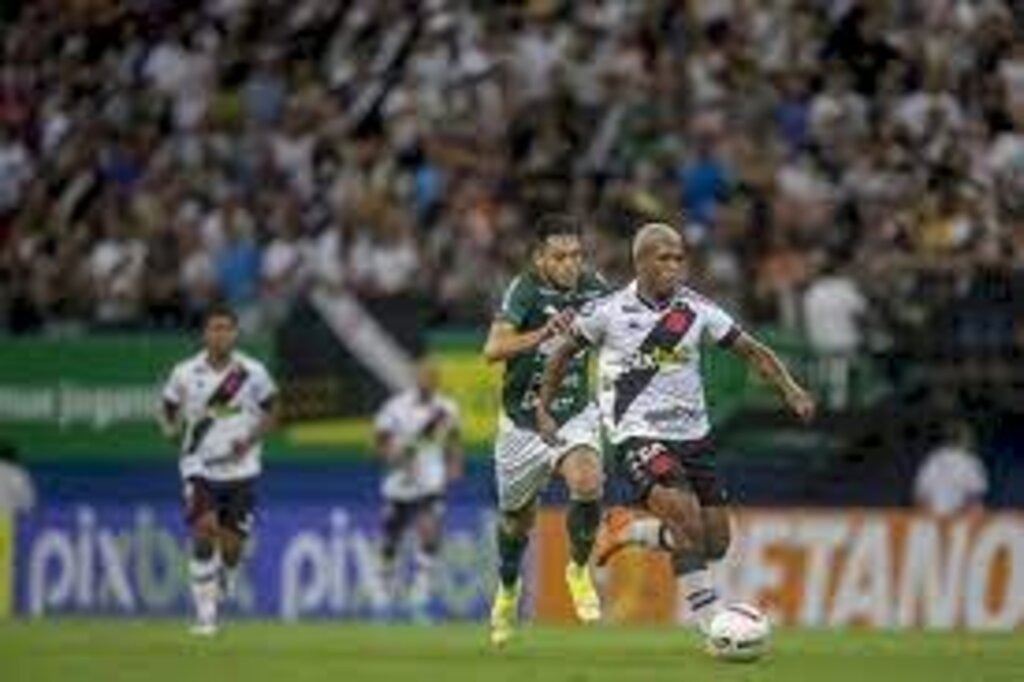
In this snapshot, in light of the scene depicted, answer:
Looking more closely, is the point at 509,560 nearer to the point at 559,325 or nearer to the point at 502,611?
the point at 502,611

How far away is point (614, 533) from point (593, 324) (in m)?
1.58

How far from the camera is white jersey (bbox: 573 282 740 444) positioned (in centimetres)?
1962

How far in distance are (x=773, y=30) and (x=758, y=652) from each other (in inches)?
506

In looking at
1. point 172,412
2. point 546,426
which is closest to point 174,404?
point 172,412

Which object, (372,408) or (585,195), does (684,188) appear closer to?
(585,195)

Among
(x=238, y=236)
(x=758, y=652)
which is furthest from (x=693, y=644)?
(x=238, y=236)

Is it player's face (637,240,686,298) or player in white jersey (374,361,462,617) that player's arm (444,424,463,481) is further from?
player's face (637,240,686,298)

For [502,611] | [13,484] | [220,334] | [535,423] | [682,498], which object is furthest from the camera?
[13,484]

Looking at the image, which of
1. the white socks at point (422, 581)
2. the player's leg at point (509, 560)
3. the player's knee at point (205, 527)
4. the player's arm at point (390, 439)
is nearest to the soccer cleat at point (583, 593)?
the player's leg at point (509, 560)

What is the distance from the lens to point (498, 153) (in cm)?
3253

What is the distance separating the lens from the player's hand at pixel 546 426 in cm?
2047

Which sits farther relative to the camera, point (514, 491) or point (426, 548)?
point (426, 548)

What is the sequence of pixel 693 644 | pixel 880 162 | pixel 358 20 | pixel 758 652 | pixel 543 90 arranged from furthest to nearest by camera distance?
pixel 358 20 < pixel 543 90 < pixel 880 162 < pixel 693 644 < pixel 758 652

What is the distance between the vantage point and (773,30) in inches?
1231
